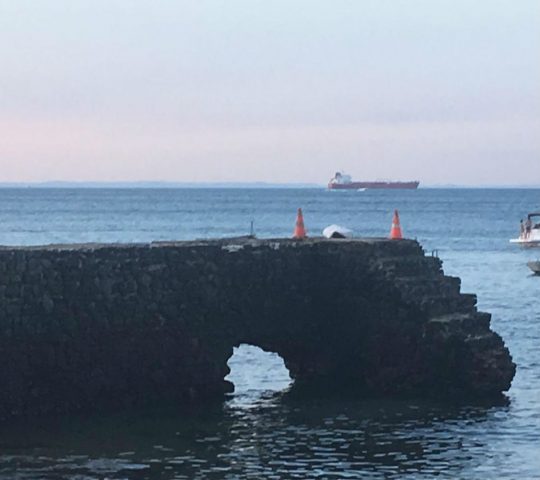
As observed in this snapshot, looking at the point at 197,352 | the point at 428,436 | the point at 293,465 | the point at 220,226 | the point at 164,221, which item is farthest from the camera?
the point at 164,221

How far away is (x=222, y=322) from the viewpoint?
97.0 ft

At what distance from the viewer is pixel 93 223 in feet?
373

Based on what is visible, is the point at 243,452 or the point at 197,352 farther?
the point at 197,352

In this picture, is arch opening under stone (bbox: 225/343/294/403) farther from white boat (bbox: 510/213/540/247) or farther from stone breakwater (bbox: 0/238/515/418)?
white boat (bbox: 510/213/540/247)

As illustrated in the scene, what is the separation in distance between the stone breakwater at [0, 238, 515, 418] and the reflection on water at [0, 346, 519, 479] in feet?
2.36

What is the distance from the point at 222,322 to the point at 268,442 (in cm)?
396

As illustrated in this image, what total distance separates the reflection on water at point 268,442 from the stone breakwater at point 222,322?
72 cm

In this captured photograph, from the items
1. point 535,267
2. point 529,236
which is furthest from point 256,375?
point 529,236

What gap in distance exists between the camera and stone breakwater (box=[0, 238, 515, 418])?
27.1 meters

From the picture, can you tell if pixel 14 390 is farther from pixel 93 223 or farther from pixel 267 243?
pixel 93 223

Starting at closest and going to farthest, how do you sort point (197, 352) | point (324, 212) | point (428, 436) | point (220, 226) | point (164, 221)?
point (428, 436) < point (197, 352) < point (220, 226) < point (164, 221) < point (324, 212)

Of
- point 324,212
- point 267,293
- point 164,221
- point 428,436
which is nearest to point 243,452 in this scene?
point 428,436

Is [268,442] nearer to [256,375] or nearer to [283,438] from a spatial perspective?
[283,438]

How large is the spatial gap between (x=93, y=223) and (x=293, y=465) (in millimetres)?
89983
